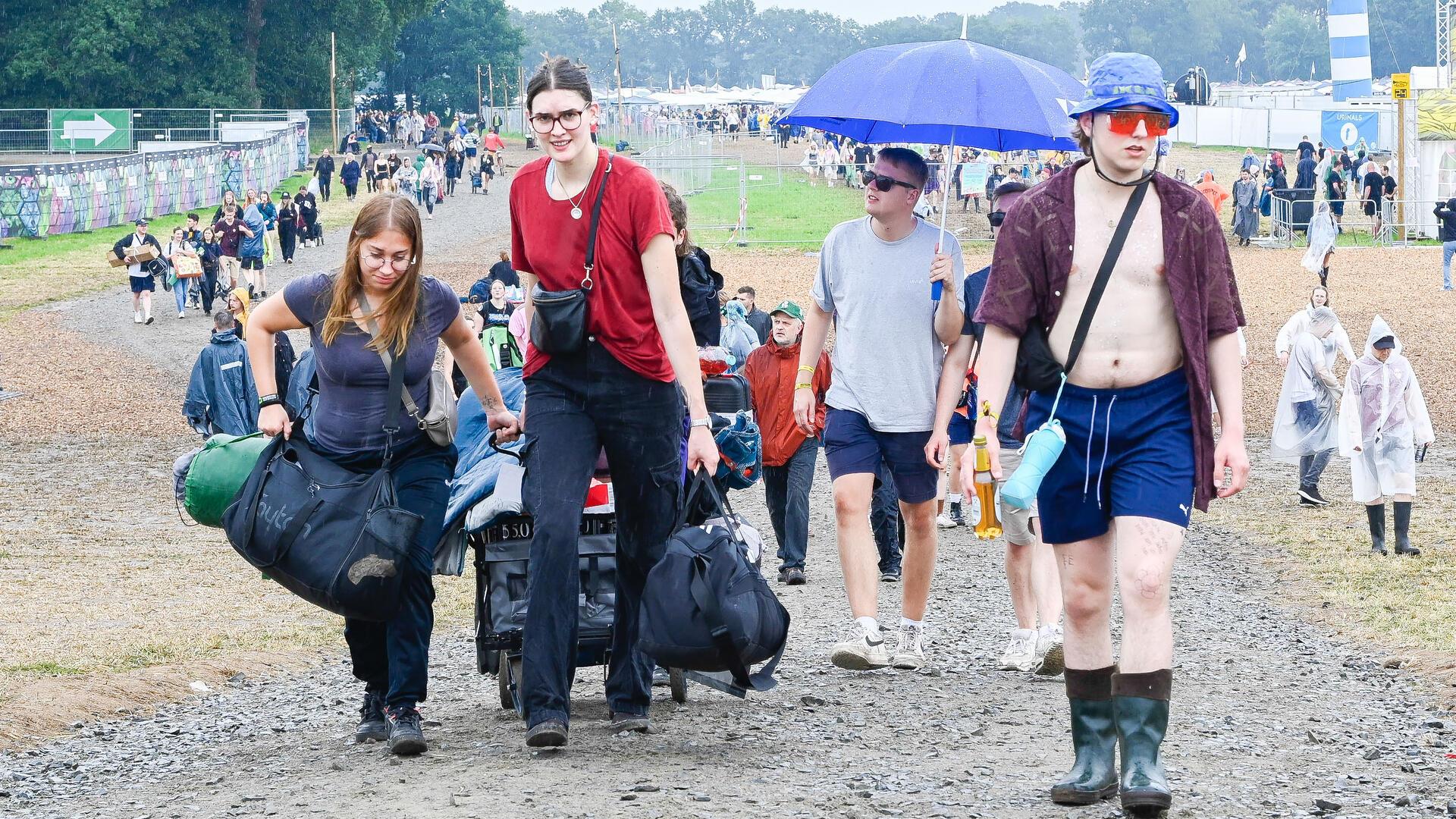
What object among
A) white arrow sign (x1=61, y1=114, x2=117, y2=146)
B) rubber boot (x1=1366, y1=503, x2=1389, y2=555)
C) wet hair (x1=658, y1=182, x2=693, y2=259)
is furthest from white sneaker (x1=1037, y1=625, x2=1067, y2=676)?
white arrow sign (x1=61, y1=114, x2=117, y2=146)

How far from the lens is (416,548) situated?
17.1 ft

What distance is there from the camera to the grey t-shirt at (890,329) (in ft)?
21.4

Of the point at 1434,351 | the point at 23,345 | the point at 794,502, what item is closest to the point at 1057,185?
the point at 794,502

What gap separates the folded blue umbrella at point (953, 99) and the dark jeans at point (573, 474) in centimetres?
210

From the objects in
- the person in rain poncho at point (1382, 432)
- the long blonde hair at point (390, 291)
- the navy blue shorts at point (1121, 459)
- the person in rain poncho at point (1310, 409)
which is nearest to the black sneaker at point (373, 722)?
the long blonde hair at point (390, 291)

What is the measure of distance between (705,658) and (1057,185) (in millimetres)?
1673

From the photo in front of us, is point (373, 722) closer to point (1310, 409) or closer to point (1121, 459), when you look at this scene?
point (1121, 459)

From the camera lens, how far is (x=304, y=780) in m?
5.05

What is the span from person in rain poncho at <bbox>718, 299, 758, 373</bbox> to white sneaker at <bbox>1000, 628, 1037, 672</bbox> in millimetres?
5682

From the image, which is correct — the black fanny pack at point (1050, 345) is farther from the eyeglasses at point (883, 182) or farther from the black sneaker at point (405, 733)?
the black sneaker at point (405, 733)

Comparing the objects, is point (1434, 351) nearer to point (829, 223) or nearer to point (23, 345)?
point (23, 345)

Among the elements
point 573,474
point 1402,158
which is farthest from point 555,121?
point 1402,158

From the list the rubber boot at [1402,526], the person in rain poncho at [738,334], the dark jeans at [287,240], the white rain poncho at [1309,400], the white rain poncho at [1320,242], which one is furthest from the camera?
the dark jeans at [287,240]

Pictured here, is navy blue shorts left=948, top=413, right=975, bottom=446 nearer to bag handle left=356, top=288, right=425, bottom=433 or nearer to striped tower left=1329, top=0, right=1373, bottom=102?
bag handle left=356, top=288, right=425, bottom=433
